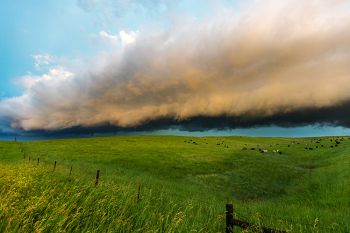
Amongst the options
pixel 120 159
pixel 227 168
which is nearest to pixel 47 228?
pixel 227 168

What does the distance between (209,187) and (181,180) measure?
544 cm

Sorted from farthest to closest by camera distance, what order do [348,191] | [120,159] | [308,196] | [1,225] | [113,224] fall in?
1. [120,159]
2. [308,196]
3. [348,191]
4. [113,224]
5. [1,225]

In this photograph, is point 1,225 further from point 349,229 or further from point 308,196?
point 308,196

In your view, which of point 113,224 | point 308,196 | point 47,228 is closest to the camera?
point 47,228

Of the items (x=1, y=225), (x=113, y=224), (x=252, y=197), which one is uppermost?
(x=1, y=225)

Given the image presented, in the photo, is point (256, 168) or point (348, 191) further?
point (256, 168)

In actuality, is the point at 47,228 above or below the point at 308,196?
above

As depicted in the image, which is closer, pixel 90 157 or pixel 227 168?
pixel 227 168

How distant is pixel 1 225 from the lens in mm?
8344

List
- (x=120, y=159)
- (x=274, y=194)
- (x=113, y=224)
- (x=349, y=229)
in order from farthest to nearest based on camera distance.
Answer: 1. (x=120, y=159)
2. (x=274, y=194)
3. (x=349, y=229)
4. (x=113, y=224)

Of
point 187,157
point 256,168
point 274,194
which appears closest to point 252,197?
point 274,194

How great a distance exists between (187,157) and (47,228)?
56.5 metres

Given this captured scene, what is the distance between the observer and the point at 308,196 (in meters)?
36.1

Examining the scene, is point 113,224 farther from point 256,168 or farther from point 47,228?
point 256,168
